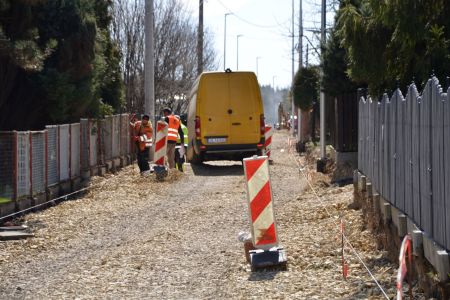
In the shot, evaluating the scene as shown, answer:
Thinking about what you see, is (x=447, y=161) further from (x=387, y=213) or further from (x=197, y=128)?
(x=197, y=128)

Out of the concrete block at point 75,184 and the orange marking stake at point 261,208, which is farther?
the concrete block at point 75,184

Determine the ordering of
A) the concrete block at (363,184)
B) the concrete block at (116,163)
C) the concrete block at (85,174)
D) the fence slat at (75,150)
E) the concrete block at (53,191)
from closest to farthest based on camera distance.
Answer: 1. the concrete block at (363,184)
2. the concrete block at (53,191)
3. the fence slat at (75,150)
4. the concrete block at (85,174)
5. the concrete block at (116,163)

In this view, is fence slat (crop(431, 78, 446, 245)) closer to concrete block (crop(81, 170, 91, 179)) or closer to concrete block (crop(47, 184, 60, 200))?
concrete block (crop(47, 184, 60, 200))

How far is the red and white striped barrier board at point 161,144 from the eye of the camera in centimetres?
2523

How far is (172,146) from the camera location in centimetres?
2669

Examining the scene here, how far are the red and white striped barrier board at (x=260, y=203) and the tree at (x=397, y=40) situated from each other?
110 inches

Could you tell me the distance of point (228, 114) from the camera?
2795 centimetres

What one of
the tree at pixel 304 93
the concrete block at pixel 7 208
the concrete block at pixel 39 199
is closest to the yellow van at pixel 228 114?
the concrete block at pixel 39 199

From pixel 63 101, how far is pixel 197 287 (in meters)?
13.1

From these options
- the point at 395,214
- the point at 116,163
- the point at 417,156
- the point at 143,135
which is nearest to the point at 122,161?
the point at 116,163

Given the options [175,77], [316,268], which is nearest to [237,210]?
[316,268]

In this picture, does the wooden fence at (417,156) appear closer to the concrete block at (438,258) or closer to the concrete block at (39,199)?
the concrete block at (438,258)

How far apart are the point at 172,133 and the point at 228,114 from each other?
2.40 m

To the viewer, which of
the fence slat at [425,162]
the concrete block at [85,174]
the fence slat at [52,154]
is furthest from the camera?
the concrete block at [85,174]
